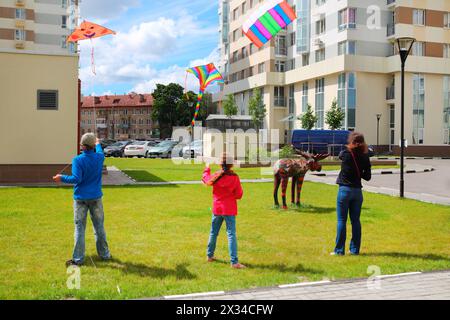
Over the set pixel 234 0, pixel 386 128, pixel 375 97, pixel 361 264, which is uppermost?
pixel 234 0

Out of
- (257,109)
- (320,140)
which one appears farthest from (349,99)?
(257,109)

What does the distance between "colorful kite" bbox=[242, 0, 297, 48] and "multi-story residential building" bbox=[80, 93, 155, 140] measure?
115m

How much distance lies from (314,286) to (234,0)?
67.0 m

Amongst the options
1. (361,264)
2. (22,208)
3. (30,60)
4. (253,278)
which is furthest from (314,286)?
(30,60)

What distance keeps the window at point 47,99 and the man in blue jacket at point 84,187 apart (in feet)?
42.3

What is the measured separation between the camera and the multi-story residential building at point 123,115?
137 meters

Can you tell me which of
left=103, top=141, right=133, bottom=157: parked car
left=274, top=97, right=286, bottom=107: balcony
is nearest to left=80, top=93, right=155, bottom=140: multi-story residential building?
left=274, top=97, right=286, bottom=107: balcony

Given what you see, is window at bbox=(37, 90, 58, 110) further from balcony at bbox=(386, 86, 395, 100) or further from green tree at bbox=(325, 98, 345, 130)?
balcony at bbox=(386, 86, 395, 100)

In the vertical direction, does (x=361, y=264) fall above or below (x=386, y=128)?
below

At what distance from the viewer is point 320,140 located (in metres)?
42.1

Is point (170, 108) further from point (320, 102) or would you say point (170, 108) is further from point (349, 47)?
point (349, 47)

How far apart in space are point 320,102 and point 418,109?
9.78 metres

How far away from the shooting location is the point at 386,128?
50.0 meters
